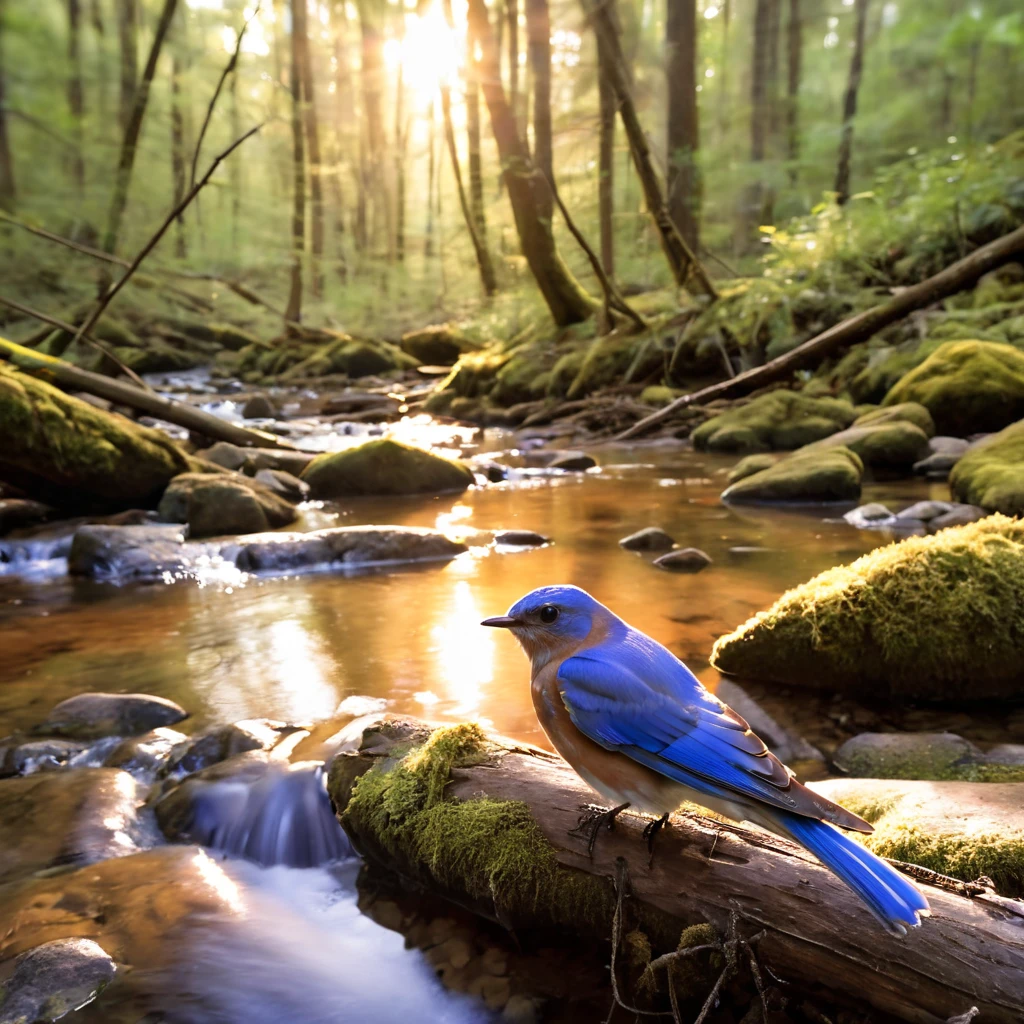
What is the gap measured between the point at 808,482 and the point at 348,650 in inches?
191

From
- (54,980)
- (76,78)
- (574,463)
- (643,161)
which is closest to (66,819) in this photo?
(54,980)

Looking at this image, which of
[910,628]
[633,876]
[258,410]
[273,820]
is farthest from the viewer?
[258,410]

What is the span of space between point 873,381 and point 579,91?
13.0 metres

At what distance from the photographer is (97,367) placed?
1561 cm

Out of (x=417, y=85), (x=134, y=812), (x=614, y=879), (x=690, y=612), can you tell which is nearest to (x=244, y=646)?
(x=134, y=812)

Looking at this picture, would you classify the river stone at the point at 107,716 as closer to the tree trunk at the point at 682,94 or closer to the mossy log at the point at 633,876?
the mossy log at the point at 633,876

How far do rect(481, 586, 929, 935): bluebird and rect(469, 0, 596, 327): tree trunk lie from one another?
519 inches

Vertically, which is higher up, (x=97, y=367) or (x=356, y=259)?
(x=356, y=259)

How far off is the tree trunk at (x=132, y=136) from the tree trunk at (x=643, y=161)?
6400 mm

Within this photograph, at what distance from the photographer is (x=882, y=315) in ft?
32.4

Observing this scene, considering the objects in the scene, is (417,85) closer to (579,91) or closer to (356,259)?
→ (356,259)

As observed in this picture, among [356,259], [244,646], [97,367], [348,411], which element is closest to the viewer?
[244,646]

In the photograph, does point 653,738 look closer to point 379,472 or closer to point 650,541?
point 650,541

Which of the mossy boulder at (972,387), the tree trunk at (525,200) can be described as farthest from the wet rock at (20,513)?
the tree trunk at (525,200)
